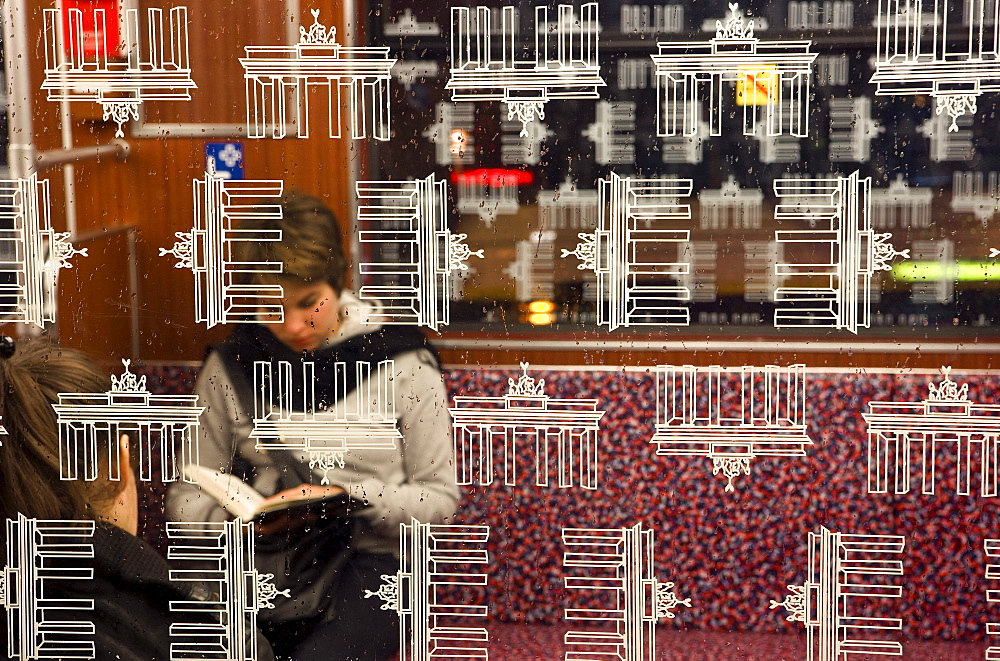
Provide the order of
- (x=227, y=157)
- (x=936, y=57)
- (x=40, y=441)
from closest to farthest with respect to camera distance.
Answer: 1. (x=936, y=57)
2. (x=227, y=157)
3. (x=40, y=441)

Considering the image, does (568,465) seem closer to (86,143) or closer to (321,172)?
(321,172)

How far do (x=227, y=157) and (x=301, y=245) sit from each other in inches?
7.1

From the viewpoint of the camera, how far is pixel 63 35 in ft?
5.28

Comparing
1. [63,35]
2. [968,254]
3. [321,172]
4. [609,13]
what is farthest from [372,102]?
[968,254]

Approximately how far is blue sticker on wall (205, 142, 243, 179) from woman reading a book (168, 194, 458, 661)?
82 mm

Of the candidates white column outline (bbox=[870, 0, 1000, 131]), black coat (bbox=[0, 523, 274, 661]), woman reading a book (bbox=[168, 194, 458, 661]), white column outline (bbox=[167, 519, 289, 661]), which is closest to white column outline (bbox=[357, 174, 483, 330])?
woman reading a book (bbox=[168, 194, 458, 661])

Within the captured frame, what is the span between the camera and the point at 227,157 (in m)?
1.60

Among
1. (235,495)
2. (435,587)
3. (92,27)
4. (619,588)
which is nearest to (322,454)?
(235,495)

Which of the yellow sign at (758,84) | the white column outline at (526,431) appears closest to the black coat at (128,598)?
the white column outline at (526,431)

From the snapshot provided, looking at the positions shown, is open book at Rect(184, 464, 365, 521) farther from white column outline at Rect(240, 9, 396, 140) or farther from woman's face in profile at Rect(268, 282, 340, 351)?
white column outline at Rect(240, 9, 396, 140)

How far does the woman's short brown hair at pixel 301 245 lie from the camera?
1.60m

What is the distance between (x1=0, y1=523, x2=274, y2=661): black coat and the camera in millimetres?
1685

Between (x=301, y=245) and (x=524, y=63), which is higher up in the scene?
(x=524, y=63)

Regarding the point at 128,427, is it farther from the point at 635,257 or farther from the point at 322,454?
the point at 635,257
